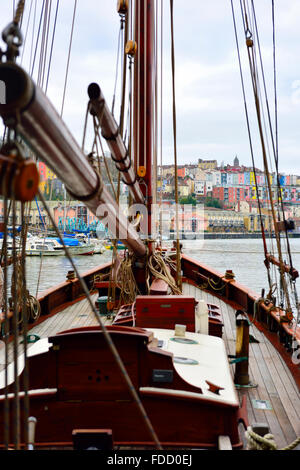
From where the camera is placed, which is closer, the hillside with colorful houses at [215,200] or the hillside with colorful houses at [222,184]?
the hillside with colorful houses at [215,200]

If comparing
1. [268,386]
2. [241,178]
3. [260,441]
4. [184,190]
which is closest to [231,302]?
[268,386]

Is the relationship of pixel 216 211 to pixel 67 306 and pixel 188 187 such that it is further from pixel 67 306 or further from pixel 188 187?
pixel 67 306

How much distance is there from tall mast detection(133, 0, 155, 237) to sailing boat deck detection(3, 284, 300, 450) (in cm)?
145

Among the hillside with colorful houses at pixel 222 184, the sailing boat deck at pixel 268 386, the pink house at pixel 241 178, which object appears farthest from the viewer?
the pink house at pixel 241 178

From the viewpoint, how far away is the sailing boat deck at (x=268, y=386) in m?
2.02

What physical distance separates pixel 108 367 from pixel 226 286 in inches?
154

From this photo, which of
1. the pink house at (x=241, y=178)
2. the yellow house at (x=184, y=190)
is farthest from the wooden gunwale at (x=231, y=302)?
the pink house at (x=241, y=178)

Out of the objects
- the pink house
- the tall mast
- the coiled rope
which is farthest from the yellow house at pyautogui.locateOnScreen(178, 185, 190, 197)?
the coiled rope

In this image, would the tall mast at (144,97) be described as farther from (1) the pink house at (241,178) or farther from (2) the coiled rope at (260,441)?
(1) the pink house at (241,178)

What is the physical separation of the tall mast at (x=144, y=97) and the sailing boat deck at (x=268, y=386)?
145cm

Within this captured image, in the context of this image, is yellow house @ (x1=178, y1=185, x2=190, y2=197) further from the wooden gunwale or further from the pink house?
the wooden gunwale

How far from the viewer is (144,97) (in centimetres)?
415

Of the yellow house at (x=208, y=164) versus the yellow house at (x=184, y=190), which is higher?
the yellow house at (x=208, y=164)

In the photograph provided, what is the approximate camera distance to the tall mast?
13.6 ft
